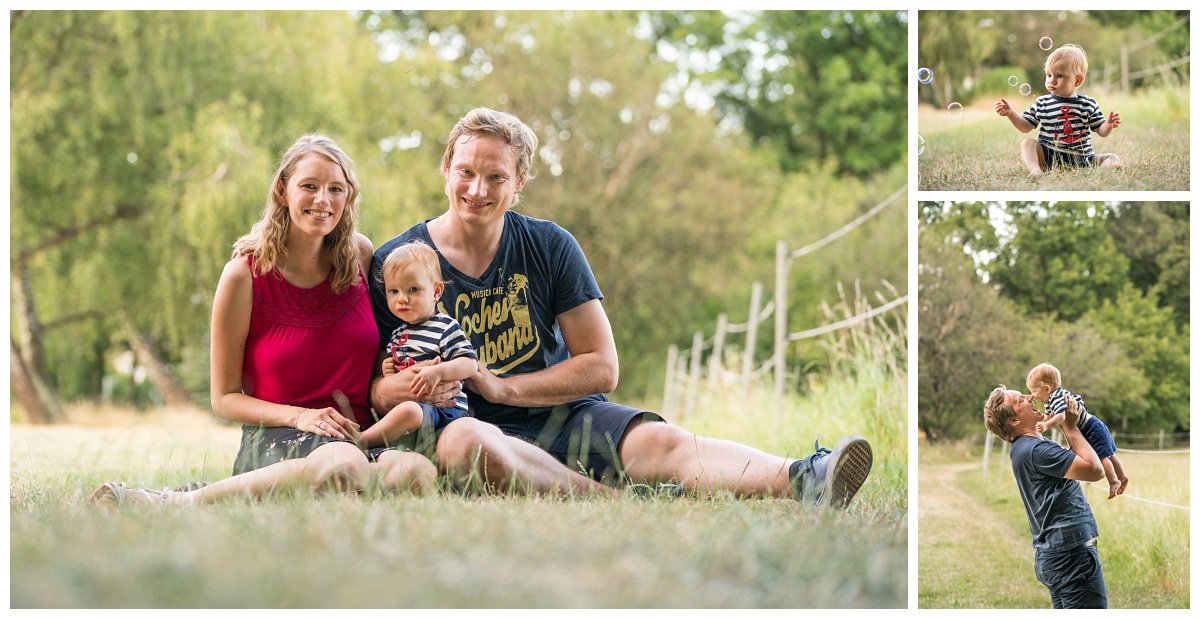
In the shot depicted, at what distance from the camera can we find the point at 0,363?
2631mm

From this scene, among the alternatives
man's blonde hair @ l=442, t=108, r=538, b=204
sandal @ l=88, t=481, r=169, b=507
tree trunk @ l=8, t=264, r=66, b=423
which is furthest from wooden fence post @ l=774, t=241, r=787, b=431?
tree trunk @ l=8, t=264, r=66, b=423

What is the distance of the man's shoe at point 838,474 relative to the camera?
2.28 m

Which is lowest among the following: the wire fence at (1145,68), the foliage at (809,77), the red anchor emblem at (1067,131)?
the red anchor emblem at (1067,131)

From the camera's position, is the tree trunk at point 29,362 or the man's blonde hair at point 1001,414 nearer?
the man's blonde hair at point 1001,414

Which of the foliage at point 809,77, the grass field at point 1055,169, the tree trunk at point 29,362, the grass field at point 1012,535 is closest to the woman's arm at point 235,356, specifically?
the grass field at point 1055,169

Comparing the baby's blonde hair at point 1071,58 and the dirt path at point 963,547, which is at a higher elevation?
the baby's blonde hair at point 1071,58

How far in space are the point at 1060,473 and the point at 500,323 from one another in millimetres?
1487

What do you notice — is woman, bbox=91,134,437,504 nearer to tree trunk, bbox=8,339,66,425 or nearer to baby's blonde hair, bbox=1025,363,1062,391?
baby's blonde hair, bbox=1025,363,1062,391

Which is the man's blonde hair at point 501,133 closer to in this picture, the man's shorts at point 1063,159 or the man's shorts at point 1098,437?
the man's shorts at point 1063,159

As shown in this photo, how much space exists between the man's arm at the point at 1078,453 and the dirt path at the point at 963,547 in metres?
0.87

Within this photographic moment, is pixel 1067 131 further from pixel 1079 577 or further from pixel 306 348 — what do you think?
pixel 306 348

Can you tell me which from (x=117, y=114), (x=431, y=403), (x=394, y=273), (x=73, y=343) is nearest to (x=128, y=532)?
(x=431, y=403)

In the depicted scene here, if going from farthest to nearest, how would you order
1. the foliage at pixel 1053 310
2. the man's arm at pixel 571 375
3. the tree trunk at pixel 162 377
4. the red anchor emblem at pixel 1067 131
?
the tree trunk at pixel 162 377, the foliage at pixel 1053 310, the man's arm at pixel 571 375, the red anchor emblem at pixel 1067 131
